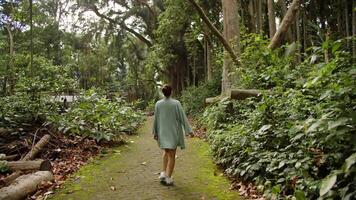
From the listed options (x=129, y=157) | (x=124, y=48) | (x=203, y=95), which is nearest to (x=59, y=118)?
(x=129, y=157)

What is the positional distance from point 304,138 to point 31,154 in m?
6.32

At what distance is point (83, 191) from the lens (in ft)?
21.0

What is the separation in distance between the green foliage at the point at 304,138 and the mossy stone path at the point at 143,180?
470 millimetres

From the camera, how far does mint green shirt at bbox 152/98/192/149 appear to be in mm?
6578

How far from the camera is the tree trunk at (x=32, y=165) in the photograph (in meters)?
7.49

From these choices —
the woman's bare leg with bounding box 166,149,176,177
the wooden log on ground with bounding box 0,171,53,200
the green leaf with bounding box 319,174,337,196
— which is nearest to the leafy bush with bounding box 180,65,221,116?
the woman's bare leg with bounding box 166,149,176,177

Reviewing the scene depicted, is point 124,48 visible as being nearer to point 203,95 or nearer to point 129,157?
point 203,95

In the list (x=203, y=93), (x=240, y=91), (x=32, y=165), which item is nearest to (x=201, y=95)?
(x=203, y=93)

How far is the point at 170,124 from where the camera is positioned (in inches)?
263

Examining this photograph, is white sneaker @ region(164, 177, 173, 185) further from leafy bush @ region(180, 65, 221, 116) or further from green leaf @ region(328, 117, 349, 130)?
leafy bush @ region(180, 65, 221, 116)

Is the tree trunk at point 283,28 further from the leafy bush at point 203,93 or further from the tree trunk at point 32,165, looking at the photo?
the leafy bush at point 203,93

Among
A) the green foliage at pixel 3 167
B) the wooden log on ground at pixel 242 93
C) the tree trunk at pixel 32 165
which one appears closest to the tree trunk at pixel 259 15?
the wooden log on ground at pixel 242 93

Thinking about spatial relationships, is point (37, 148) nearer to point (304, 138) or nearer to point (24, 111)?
point (24, 111)

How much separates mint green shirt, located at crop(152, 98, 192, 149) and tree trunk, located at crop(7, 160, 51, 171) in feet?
8.13
